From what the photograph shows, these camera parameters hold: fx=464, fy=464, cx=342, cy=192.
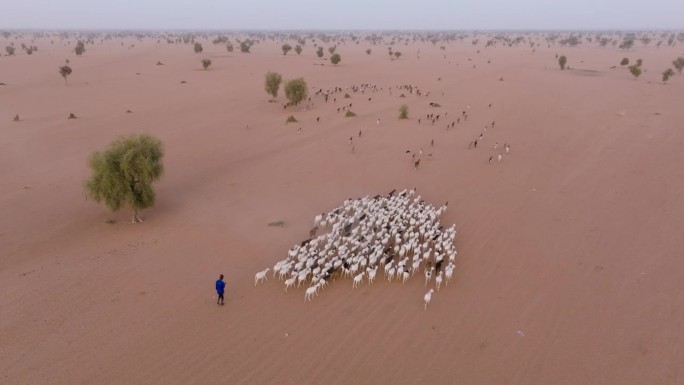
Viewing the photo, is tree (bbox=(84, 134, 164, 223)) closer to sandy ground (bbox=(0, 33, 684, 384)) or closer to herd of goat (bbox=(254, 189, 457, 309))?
sandy ground (bbox=(0, 33, 684, 384))

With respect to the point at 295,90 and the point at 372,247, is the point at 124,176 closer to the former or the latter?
the point at 372,247

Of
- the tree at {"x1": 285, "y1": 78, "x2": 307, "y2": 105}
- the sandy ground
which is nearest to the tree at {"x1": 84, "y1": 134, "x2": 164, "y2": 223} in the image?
the sandy ground

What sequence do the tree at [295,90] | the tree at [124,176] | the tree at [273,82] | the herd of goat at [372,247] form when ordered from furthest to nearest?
1. the tree at [273,82]
2. the tree at [295,90]
3. the tree at [124,176]
4. the herd of goat at [372,247]

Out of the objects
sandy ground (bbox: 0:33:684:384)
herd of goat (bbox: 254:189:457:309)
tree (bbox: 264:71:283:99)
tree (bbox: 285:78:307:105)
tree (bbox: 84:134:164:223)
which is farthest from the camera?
tree (bbox: 264:71:283:99)

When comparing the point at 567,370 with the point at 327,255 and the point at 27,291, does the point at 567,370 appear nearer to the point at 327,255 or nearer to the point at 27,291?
the point at 327,255

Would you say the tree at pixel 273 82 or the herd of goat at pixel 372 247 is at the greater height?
the tree at pixel 273 82

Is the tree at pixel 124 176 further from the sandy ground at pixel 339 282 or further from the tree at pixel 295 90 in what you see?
the tree at pixel 295 90

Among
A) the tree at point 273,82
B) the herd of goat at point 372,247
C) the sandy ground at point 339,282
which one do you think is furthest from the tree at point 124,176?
the tree at point 273,82
